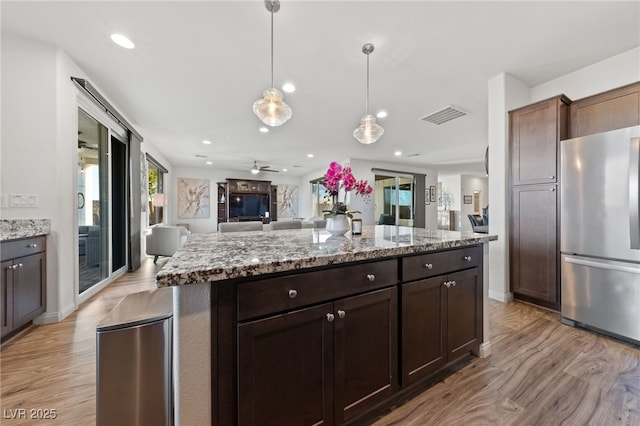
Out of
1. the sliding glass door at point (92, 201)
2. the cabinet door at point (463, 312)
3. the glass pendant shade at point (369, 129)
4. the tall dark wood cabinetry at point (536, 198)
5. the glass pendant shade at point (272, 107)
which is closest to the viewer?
the cabinet door at point (463, 312)

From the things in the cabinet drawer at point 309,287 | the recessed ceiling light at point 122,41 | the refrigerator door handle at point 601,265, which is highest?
the recessed ceiling light at point 122,41

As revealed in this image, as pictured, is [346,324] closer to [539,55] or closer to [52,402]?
[52,402]

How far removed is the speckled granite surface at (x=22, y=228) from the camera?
6.33ft

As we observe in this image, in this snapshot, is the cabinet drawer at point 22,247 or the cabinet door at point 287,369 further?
the cabinet drawer at point 22,247

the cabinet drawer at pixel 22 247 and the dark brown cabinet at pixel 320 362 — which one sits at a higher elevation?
the cabinet drawer at pixel 22 247

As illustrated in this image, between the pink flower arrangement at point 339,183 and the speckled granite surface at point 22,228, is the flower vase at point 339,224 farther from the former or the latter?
the speckled granite surface at point 22,228

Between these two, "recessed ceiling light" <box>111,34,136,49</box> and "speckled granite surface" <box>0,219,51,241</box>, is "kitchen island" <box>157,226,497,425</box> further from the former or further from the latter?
"recessed ceiling light" <box>111,34,136,49</box>

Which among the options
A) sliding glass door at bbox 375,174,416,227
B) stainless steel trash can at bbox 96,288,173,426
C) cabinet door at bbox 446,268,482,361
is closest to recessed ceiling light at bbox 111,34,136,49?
stainless steel trash can at bbox 96,288,173,426

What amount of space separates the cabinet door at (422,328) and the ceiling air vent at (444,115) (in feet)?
10.9

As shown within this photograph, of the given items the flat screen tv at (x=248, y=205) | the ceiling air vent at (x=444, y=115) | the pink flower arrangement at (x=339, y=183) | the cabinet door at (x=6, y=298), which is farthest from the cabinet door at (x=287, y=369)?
the flat screen tv at (x=248, y=205)

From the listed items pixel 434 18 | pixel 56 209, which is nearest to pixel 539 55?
pixel 434 18

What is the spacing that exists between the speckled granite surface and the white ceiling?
5.54 ft

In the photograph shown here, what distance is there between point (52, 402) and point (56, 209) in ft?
5.98

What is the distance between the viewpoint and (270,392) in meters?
0.98
